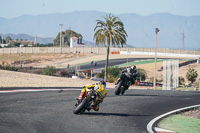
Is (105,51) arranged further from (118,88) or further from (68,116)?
(68,116)

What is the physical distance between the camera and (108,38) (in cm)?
5222

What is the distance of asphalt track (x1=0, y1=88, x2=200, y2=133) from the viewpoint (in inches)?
420

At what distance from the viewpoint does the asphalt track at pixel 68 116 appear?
10.7 metres

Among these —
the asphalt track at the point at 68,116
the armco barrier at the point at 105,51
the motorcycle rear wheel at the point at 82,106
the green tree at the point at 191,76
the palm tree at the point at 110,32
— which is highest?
the armco barrier at the point at 105,51

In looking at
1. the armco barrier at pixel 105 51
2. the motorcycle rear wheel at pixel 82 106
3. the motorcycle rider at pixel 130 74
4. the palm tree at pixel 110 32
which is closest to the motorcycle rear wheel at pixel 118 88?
the motorcycle rider at pixel 130 74

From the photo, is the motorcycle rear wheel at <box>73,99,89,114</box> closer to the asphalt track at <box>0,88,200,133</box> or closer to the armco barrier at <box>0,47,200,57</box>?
the asphalt track at <box>0,88,200,133</box>

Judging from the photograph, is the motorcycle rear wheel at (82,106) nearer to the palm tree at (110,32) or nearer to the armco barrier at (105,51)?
the palm tree at (110,32)

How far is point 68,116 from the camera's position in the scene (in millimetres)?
12875

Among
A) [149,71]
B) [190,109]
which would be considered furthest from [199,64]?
[190,109]

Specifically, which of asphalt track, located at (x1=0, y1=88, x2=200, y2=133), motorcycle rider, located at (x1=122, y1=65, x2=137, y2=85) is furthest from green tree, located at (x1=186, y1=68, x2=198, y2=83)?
asphalt track, located at (x1=0, y1=88, x2=200, y2=133)

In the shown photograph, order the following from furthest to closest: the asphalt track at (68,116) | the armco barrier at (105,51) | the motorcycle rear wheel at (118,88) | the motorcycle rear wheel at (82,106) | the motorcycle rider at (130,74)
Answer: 1. the armco barrier at (105,51)
2. the motorcycle rider at (130,74)
3. the motorcycle rear wheel at (118,88)
4. the motorcycle rear wheel at (82,106)
5. the asphalt track at (68,116)

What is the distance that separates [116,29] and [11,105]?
3877cm

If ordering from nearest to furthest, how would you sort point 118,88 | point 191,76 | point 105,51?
point 118,88, point 191,76, point 105,51

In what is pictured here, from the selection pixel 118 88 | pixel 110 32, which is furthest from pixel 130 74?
pixel 110 32
